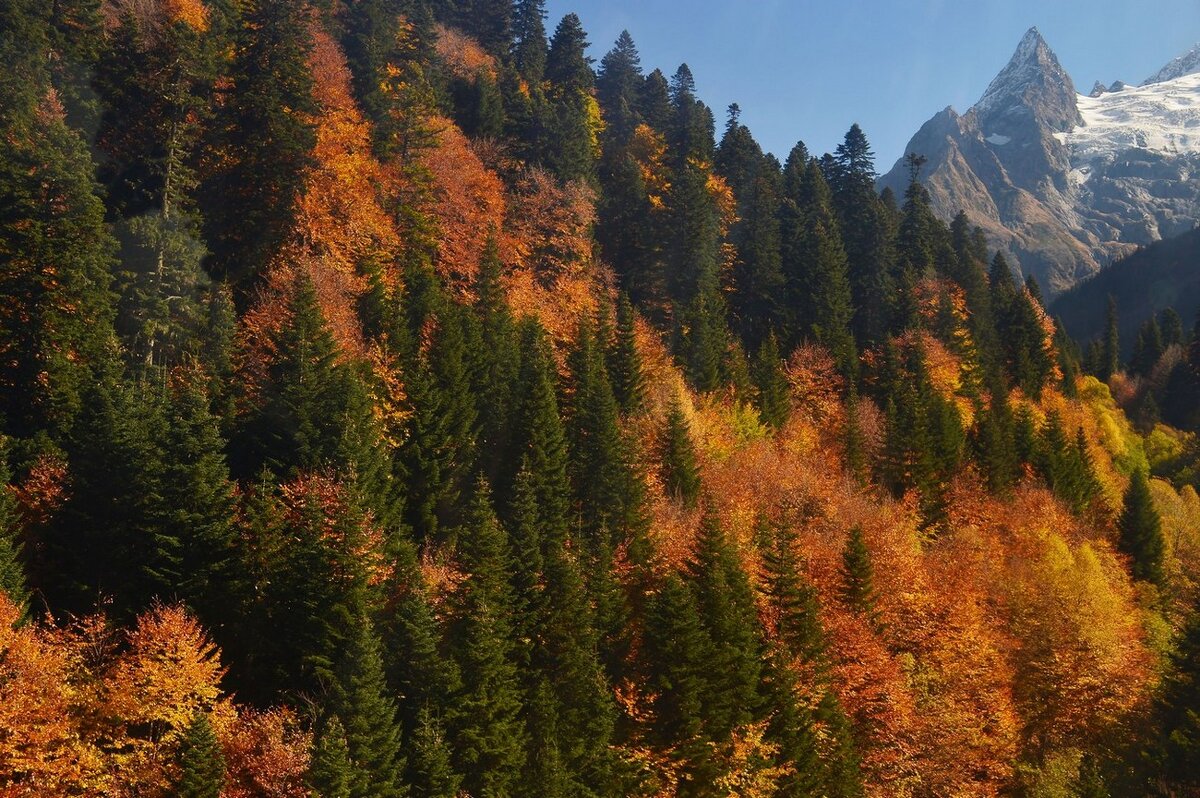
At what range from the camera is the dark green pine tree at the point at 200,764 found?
2402cm

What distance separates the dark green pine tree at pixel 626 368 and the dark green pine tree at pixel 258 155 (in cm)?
2158

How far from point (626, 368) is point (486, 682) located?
26.7 m

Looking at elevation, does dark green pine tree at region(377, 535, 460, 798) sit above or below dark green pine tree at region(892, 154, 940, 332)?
below

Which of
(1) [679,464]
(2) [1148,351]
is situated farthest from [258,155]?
(2) [1148,351]

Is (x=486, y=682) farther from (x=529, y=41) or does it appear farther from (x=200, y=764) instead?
(x=529, y=41)

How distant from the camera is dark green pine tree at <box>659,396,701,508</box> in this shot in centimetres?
4759

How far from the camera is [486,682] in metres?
29.3

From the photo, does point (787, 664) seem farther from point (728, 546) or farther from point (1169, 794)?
point (1169, 794)

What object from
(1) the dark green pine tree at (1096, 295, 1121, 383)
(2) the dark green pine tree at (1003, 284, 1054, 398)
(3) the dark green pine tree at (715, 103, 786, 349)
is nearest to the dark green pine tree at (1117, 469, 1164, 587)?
(2) the dark green pine tree at (1003, 284, 1054, 398)

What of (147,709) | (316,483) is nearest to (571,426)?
(316,483)

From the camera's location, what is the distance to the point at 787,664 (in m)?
35.5

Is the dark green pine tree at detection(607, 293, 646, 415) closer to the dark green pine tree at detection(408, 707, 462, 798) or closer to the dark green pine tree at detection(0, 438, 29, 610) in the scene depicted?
the dark green pine tree at detection(408, 707, 462, 798)

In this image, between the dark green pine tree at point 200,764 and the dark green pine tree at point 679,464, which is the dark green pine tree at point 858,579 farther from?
the dark green pine tree at point 200,764

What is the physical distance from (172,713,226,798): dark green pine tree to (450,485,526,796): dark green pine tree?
761 cm
